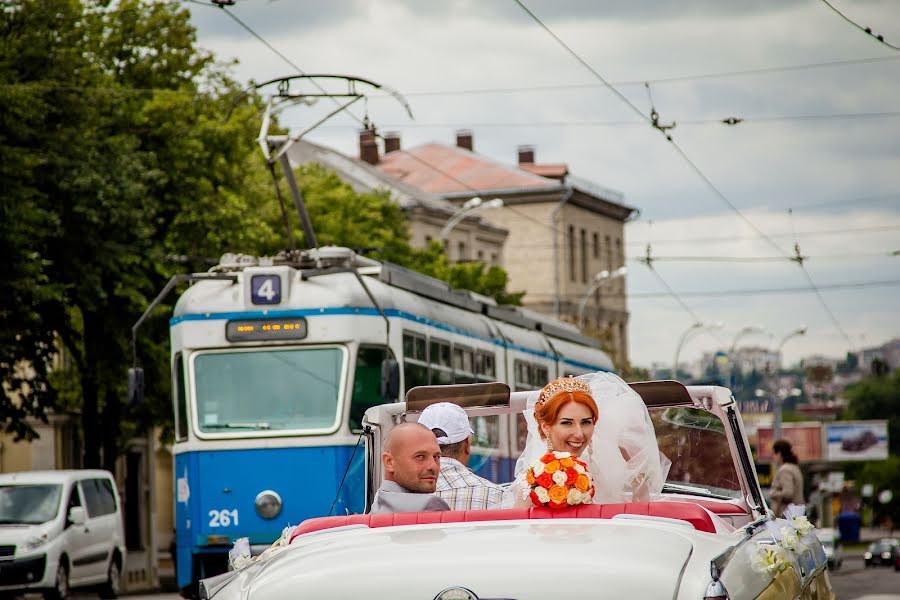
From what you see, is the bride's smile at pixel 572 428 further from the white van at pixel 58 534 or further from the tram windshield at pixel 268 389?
the white van at pixel 58 534

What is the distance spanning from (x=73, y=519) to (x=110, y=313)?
8.89 meters

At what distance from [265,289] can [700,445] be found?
1211 cm

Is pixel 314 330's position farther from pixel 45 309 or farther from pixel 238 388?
pixel 45 309

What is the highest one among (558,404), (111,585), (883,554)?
(558,404)

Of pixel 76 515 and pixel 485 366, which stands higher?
pixel 485 366

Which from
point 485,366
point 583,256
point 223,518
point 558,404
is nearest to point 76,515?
point 485,366

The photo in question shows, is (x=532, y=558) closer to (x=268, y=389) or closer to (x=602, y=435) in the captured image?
(x=602, y=435)

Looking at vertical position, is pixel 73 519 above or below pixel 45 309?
below

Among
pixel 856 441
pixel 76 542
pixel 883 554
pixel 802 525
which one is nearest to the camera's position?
pixel 802 525

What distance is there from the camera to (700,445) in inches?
294

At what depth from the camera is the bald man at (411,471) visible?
6.17 m

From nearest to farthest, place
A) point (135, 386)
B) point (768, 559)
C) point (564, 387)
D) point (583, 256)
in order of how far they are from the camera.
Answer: point (768, 559)
point (564, 387)
point (135, 386)
point (583, 256)

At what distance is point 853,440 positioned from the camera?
378 feet

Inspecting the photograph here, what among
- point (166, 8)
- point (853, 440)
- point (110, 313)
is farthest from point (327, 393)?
point (853, 440)
